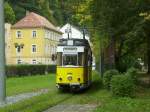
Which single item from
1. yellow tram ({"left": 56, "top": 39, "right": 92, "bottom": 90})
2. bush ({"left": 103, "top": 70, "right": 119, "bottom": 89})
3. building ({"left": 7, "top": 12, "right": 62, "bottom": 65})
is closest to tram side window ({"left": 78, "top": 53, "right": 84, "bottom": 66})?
yellow tram ({"left": 56, "top": 39, "right": 92, "bottom": 90})

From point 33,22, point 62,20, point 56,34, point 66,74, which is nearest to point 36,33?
point 33,22

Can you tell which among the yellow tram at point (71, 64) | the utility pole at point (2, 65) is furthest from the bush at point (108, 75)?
the utility pole at point (2, 65)

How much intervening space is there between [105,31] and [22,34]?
84.9 metres

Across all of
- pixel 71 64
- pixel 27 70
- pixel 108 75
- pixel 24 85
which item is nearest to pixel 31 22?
pixel 27 70

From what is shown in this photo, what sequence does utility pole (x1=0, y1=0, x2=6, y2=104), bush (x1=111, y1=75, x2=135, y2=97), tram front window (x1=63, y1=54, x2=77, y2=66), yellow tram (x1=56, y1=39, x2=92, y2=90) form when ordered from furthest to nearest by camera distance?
1. tram front window (x1=63, y1=54, x2=77, y2=66)
2. yellow tram (x1=56, y1=39, x2=92, y2=90)
3. bush (x1=111, y1=75, x2=135, y2=97)
4. utility pole (x1=0, y1=0, x2=6, y2=104)

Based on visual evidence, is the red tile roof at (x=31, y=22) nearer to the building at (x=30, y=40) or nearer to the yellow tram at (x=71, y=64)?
the building at (x=30, y=40)

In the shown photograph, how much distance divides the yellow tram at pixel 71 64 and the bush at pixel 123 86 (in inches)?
259

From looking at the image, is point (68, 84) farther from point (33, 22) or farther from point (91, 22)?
point (33, 22)

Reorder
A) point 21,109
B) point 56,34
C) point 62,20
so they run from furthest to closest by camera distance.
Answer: point 62,20 → point 56,34 → point 21,109

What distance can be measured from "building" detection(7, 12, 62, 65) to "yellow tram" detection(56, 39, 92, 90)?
83365 mm

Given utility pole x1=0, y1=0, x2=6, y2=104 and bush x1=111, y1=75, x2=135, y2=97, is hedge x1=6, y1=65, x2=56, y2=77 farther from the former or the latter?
utility pole x1=0, y1=0, x2=6, y2=104

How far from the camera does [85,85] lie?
112 feet

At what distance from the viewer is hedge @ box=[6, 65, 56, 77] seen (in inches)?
2446

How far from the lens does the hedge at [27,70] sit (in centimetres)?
6214
